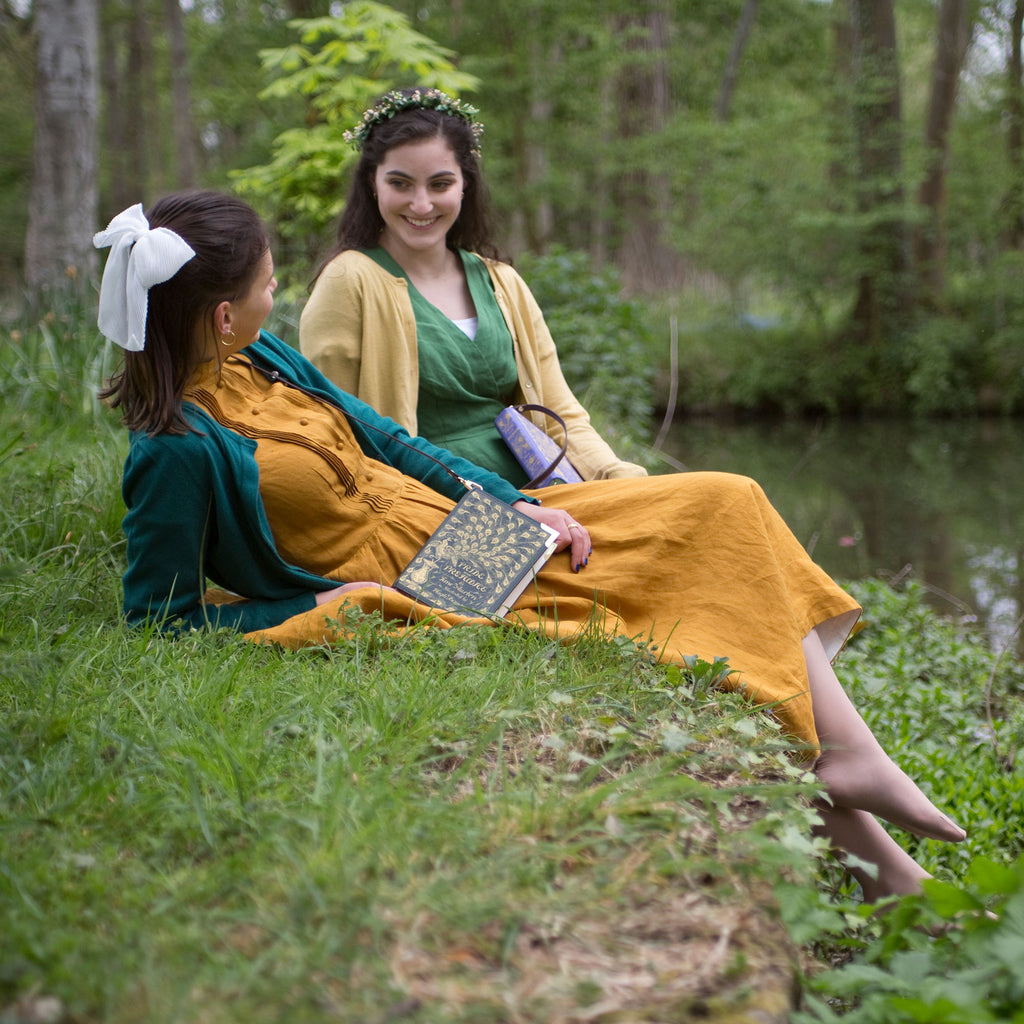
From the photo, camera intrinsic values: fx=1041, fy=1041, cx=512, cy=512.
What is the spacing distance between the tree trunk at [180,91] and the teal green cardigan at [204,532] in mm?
14661

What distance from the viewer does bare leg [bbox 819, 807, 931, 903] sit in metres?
2.28

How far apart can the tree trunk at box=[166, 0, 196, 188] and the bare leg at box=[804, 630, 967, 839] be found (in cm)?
1537

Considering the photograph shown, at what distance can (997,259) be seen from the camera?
1405cm

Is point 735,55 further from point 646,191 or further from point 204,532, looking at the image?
point 204,532

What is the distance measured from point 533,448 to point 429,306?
23.6 inches

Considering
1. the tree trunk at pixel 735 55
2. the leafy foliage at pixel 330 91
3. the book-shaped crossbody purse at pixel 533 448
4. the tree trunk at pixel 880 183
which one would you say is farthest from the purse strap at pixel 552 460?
the tree trunk at pixel 735 55

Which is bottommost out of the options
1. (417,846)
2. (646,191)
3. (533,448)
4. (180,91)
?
(417,846)

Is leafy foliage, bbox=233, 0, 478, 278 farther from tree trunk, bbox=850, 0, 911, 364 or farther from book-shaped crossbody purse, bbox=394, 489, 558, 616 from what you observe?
tree trunk, bbox=850, 0, 911, 364

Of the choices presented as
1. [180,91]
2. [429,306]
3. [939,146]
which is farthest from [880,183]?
[429,306]

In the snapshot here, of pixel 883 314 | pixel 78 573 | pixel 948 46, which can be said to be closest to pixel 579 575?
pixel 78 573


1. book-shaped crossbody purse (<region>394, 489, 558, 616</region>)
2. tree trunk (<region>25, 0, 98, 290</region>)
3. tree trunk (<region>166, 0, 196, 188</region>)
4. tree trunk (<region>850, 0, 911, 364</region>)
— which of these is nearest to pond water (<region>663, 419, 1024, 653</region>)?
tree trunk (<region>850, 0, 911, 364</region>)

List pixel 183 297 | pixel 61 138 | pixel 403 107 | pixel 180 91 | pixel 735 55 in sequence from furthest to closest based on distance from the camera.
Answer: pixel 735 55 → pixel 180 91 → pixel 61 138 → pixel 403 107 → pixel 183 297

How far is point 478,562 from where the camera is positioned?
2.57 meters

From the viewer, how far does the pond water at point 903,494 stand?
250 inches
